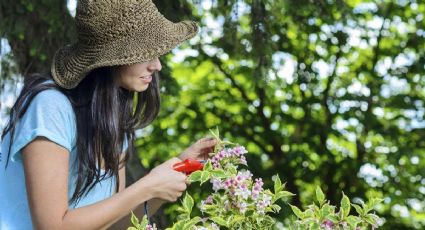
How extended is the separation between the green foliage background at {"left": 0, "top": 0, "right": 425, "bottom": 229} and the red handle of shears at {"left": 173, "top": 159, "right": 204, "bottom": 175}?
10.1ft

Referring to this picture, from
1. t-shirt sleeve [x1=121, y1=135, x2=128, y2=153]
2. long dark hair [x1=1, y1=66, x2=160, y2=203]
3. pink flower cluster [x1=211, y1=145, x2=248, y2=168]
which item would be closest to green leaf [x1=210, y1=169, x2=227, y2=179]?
pink flower cluster [x1=211, y1=145, x2=248, y2=168]

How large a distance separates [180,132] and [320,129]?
0.99 metres

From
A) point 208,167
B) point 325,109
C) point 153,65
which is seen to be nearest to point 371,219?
point 208,167

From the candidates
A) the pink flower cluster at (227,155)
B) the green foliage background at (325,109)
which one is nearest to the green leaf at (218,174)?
the pink flower cluster at (227,155)

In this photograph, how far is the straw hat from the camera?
222 centimetres

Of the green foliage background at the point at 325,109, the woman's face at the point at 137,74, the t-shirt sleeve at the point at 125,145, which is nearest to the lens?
the woman's face at the point at 137,74

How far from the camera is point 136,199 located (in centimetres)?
211

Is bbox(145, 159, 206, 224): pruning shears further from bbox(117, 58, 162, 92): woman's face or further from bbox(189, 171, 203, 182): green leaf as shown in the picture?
bbox(117, 58, 162, 92): woman's face

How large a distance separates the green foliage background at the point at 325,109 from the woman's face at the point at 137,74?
301cm

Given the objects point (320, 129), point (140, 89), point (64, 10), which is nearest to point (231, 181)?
point (140, 89)

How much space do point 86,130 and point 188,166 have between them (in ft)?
0.93

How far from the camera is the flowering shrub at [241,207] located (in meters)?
2.05

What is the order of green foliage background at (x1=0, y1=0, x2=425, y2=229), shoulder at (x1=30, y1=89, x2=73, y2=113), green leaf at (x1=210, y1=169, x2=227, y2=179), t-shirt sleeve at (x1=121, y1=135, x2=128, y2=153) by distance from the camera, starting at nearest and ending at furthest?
green leaf at (x1=210, y1=169, x2=227, y2=179) → shoulder at (x1=30, y1=89, x2=73, y2=113) → t-shirt sleeve at (x1=121, y1=135, x2=128, y2=153) → green foliage background at (x1=0, y1=0, x2=425, y2=229)

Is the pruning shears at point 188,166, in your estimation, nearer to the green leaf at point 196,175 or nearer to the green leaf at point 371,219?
the green leaf at point 196,175
